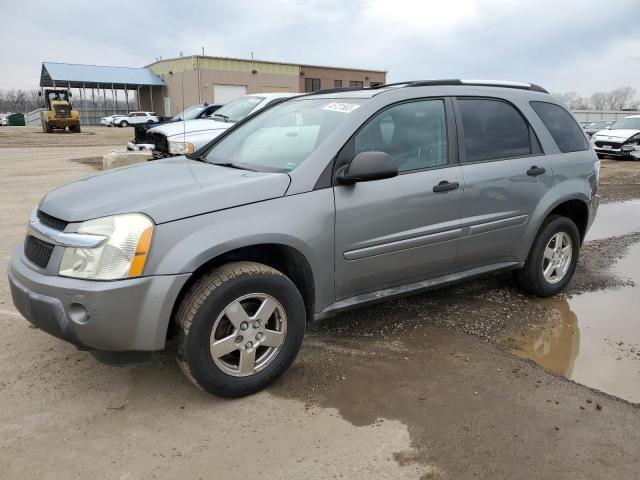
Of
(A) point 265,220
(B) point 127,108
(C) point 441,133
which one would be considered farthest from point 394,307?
(B) point 127,108

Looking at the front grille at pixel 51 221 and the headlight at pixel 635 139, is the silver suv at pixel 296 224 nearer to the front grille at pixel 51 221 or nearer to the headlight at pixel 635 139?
the front grille at pixel 51 221

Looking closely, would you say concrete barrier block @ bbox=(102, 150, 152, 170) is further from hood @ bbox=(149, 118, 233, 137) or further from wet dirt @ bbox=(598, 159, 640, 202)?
wet dirt @ bbox=(598, 159, 640, 202)

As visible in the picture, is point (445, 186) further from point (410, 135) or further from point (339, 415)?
point (339, 415)

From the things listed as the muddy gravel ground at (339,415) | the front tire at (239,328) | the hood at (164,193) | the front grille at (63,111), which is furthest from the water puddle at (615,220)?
the front grille at (63,111)

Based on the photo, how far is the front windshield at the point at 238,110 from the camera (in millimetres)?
10273

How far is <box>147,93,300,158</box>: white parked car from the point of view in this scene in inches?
354

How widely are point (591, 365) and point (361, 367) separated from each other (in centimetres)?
162

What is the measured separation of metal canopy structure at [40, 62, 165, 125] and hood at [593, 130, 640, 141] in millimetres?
47444

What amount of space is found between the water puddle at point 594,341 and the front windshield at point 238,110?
726 centimetres

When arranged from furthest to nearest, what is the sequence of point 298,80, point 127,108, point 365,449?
1. point 127,108
2. point 298,80
3. point 365,449

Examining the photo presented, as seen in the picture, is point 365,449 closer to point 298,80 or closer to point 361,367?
point 361,367

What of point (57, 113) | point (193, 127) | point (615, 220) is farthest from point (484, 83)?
point (57, 113)

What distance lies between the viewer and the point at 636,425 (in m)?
2.87

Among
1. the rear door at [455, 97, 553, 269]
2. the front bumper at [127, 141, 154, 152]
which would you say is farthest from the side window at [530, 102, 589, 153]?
the front bumper at [127, 141, 154, 152]
